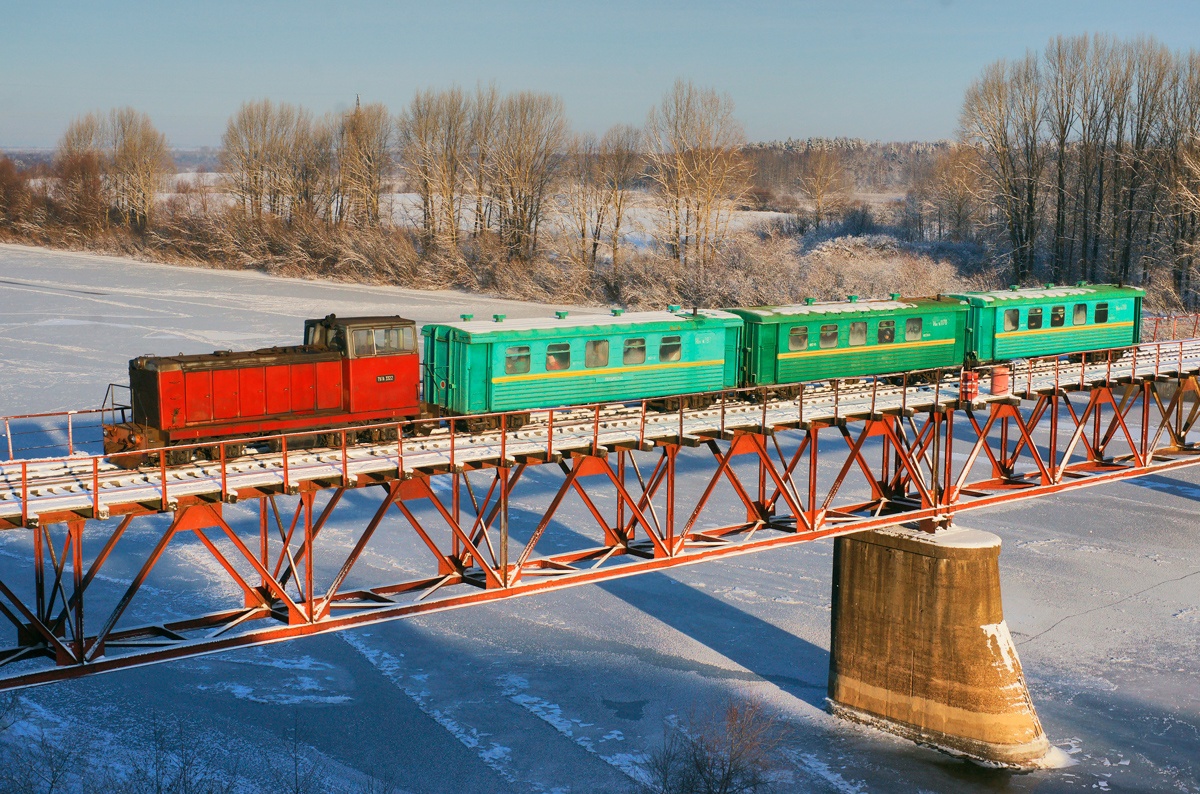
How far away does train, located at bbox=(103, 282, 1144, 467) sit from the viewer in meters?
25.1

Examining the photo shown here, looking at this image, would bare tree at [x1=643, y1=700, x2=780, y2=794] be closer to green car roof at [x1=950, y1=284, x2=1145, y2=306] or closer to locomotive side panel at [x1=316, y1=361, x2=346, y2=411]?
locomotive side panel at [x1=316, y1=361, x2=346, y2=411]

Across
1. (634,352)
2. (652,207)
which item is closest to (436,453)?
(634,352)

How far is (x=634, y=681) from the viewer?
31.5 metres

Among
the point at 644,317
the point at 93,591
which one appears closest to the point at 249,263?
the point at 93,591

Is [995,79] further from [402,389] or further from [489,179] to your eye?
[402,389]

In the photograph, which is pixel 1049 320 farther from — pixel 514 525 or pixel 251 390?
pixel 251 390

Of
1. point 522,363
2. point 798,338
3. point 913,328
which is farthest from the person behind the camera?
point 913,328

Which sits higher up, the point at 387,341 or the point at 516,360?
the point at 387,341

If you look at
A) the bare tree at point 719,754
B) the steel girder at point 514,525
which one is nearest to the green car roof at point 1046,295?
the steel girder at point 514,525

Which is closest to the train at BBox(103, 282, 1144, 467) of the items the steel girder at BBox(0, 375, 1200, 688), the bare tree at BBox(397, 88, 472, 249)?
the steel girder at BBox(0, 375, 1200, 688)

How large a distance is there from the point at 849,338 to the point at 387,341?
15.7 meters

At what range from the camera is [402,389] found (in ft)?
90.1

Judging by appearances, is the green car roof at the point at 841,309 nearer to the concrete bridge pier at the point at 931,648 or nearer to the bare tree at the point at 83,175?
the concrete bridge pier at the point at 931,648

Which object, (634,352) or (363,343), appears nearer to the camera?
(363,343)
